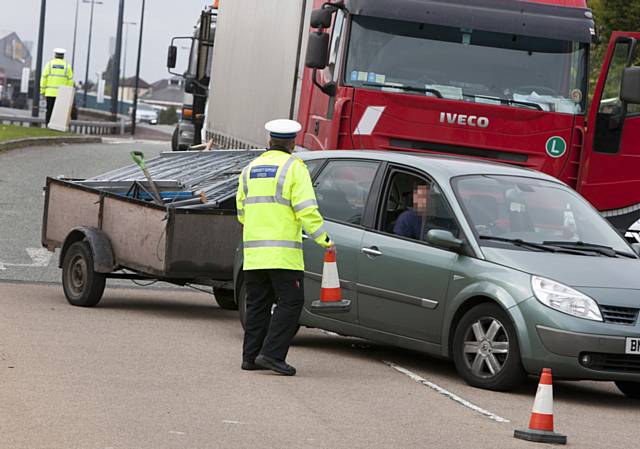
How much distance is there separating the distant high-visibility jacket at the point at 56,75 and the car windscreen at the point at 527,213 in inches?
1227

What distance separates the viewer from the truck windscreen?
14562mm

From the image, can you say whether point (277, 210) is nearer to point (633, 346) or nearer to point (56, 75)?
point (633, 346)

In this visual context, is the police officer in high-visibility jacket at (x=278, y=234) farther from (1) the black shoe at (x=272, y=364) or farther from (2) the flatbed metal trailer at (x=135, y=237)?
(2) the flatbed metal trailer at (x=135, y=237)

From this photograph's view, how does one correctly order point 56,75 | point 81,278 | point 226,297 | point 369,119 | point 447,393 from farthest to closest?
1. point 56,75
2. point 369,119
3. point 226,297
4. point 81,278
5. point 447,393

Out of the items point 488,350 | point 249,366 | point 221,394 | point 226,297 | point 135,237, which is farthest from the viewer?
point 226,297

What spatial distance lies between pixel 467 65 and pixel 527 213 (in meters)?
4.33

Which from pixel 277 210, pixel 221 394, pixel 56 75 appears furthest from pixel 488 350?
pixel 56 75

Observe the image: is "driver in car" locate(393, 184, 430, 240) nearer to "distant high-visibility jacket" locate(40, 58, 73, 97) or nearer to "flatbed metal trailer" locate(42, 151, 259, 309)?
"flatbed metal trailer" locate(42, 151, 259, 309)

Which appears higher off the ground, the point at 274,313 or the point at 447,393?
the point at 274,313

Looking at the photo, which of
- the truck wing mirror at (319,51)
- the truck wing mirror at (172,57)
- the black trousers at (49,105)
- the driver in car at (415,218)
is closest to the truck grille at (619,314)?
the driver in car at (415,218)

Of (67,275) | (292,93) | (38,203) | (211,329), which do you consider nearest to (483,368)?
(211,329)

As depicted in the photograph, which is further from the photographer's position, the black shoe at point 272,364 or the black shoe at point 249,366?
the black shoe at point 249,366

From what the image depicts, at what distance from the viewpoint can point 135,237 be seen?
12914 millimetres

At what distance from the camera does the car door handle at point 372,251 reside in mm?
10758
